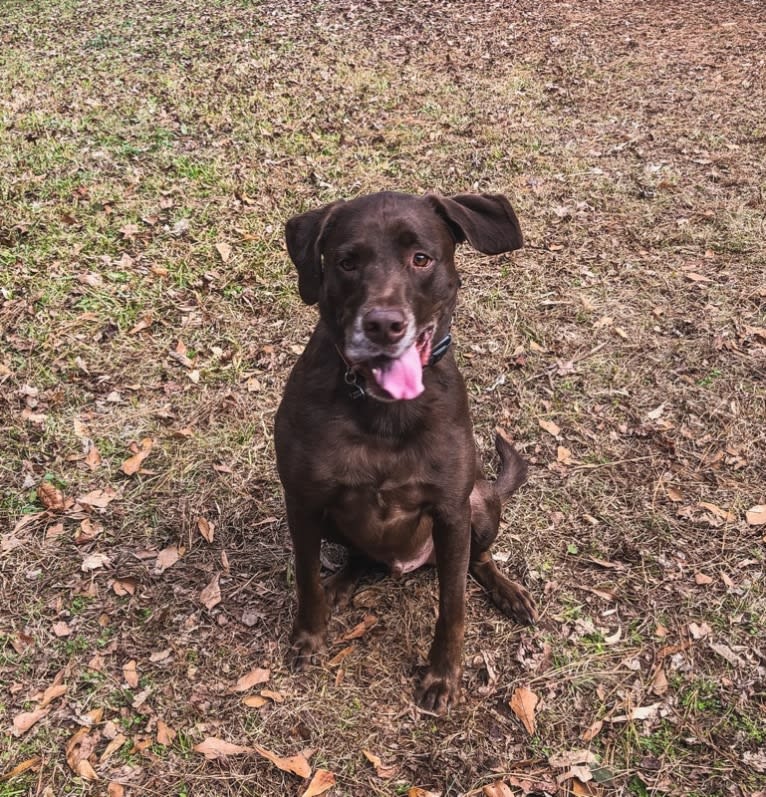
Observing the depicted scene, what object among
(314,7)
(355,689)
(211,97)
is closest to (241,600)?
(355,689)

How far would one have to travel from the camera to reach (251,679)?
363cm

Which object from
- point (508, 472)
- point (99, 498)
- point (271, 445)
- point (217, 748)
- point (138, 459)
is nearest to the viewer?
point (217, 748)

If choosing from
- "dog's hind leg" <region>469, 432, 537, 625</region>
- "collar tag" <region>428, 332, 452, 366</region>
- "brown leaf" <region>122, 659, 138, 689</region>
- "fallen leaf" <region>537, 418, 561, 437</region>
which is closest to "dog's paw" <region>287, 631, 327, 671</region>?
"brown leaf" <region>122, 659, 138, 689</region>

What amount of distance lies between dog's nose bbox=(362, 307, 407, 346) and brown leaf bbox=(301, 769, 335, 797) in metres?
1.92

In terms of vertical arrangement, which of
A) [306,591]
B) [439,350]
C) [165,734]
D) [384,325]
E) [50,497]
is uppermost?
[384,325]

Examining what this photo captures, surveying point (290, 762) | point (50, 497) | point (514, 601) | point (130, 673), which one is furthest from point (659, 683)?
point (50, 497)

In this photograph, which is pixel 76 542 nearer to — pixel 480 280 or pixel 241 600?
pixel 241 600

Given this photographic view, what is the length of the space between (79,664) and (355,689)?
1.38 m

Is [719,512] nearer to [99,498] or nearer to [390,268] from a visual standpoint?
[390,268]

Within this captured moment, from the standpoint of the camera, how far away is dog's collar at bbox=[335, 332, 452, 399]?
2.97 m

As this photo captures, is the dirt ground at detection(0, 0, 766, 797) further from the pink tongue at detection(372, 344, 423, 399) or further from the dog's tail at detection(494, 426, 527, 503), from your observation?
the pink tongue at detection(372, 344, 423, 399)

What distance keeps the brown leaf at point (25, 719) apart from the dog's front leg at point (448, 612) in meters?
1.76

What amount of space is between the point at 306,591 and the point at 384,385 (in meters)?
1.25

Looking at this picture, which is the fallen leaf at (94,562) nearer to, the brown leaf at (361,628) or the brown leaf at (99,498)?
the brown leaf at (99,498)
